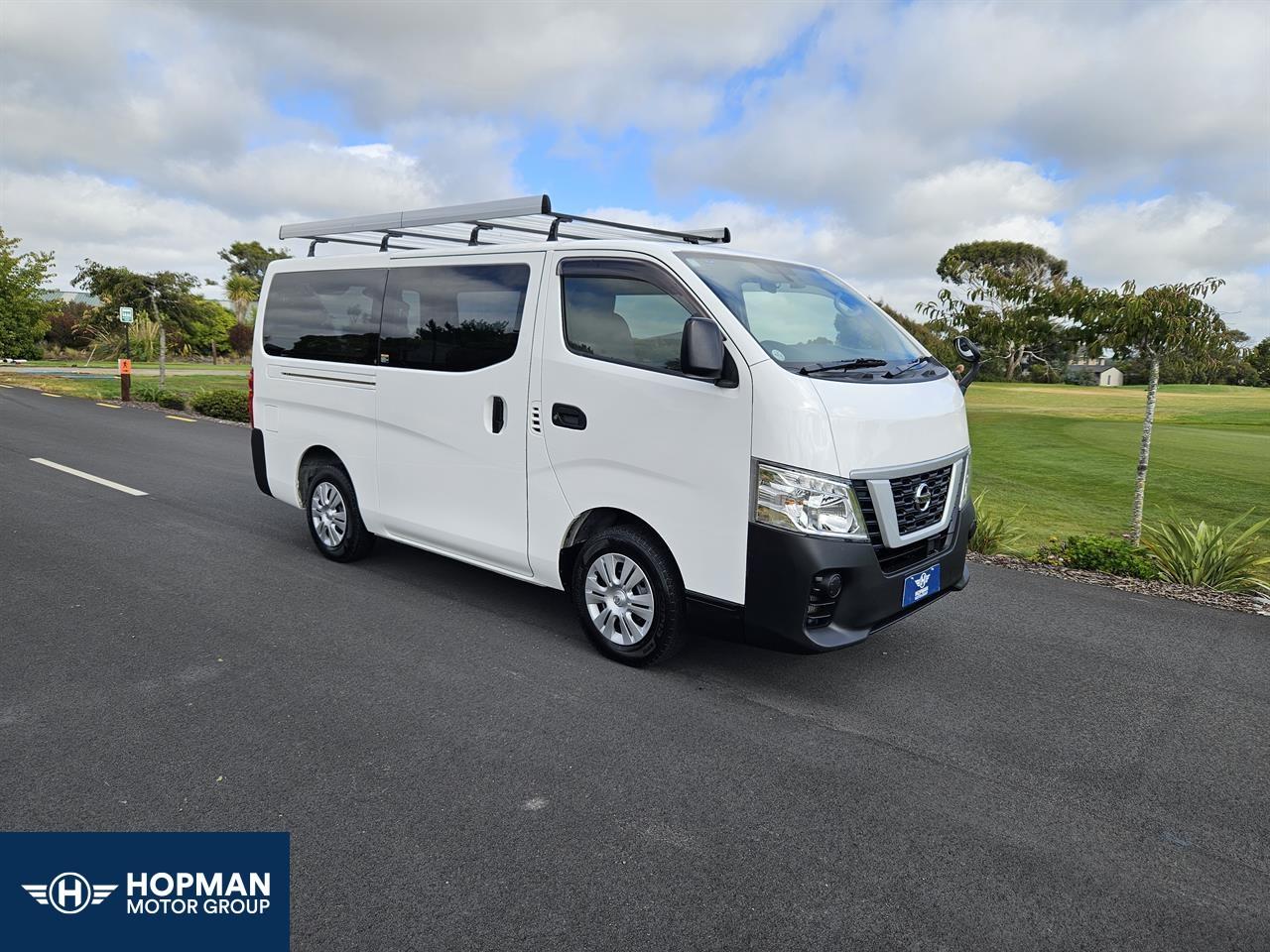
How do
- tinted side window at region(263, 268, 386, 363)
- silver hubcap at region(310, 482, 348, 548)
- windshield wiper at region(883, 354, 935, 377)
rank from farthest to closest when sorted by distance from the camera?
silver hubcap at region(310, 482, 348, 548)
tinted side window at region(263, 268, 386, 363)
windshield wiper at region(883, 354, 935, 377)

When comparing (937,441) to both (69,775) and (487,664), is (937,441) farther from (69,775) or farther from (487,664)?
(69,775)

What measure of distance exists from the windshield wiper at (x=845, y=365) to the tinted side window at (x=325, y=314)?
2943 mm

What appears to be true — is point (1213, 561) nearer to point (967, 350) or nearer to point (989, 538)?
point (989, 538)

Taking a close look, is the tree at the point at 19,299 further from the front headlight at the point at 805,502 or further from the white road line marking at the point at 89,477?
the front headlight at the point at 805,502

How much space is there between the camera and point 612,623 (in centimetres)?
441

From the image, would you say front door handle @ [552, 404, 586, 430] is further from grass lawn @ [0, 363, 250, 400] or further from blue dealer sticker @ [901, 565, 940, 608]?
grass lawn @ [0, 363, 250, 400]

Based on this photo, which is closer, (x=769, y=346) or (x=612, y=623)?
(x=769, y=346)

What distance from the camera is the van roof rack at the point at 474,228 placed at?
4734mm

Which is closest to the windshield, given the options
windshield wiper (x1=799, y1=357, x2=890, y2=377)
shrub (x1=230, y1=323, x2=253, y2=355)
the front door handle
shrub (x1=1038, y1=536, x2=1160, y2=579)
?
windshield wiper (x1=799, y1=357, x2=890, y2=377)

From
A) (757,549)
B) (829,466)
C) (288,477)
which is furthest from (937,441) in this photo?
(288,477)

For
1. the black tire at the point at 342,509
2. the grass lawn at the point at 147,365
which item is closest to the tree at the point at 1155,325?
the black tire at the point at 342,509

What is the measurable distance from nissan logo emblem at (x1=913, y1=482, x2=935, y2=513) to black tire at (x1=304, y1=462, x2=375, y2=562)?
146 inches

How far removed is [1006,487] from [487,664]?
12.4m

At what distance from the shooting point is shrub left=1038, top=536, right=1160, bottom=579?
6.39 meters
